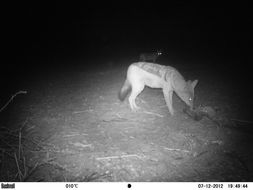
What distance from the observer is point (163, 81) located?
680 cm

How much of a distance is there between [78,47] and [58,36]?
9.23ft

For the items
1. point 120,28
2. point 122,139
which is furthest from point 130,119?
point 120,28

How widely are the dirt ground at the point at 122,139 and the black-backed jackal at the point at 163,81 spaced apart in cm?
46

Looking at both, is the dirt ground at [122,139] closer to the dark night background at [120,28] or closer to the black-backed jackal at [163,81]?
the black-backed jackal at [163,81]

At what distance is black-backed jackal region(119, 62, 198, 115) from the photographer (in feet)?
22.2

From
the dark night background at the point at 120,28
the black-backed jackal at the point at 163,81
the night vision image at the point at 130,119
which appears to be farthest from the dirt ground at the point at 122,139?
the dark night background at the point at 120,28

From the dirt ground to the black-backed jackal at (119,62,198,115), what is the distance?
17.9 inches

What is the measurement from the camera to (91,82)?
10.7m

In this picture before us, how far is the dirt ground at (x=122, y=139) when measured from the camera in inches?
173

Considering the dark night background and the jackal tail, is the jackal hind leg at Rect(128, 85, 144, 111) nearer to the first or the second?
the jackal tail

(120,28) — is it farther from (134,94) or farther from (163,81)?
(163,81)

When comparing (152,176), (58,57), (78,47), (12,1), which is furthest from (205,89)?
(12,1)

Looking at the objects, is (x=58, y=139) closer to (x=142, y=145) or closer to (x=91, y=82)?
(x=142, y=145)

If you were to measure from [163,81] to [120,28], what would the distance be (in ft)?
61.3
